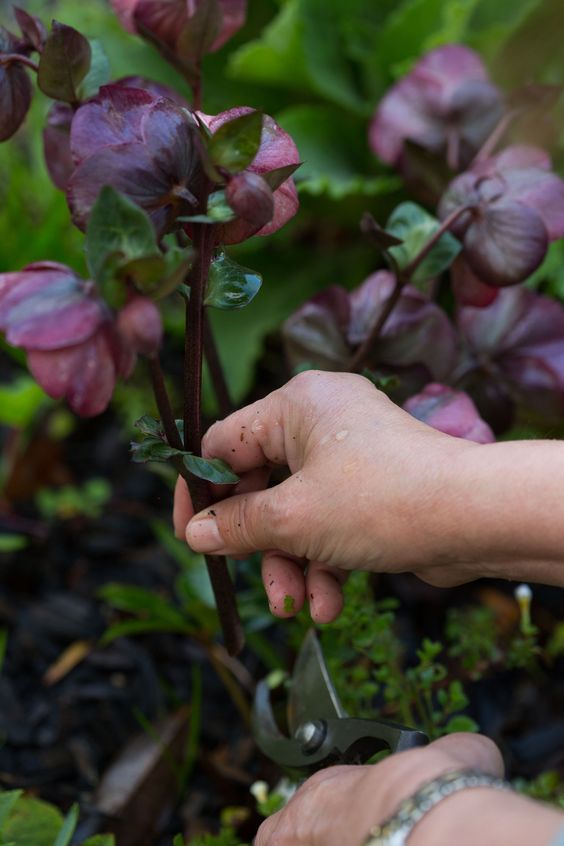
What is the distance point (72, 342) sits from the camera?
491 millimetres

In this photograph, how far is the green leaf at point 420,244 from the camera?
770 millimetres

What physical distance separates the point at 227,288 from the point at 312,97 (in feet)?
3.14

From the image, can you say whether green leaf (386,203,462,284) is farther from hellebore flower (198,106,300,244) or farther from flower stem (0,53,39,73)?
flower stem (0,53,39,73)

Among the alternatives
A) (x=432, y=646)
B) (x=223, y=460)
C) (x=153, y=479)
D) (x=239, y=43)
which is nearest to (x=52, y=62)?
(x=223, y=460)

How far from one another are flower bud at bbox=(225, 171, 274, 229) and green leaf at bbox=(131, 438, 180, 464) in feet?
0.51

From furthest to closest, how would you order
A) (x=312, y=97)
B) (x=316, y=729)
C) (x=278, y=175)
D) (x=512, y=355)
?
(x=312, y=97), (x=512, y=355), (x=316, y=729), (x=278, y=175)

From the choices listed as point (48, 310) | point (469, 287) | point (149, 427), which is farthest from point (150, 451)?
point (469, 287)

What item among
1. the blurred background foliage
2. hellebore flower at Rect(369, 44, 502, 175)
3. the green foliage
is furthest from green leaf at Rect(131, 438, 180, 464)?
the green foliage

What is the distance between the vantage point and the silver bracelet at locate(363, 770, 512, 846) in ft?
1.55

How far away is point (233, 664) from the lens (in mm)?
1051

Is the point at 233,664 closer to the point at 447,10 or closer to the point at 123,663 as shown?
the point at 123,663

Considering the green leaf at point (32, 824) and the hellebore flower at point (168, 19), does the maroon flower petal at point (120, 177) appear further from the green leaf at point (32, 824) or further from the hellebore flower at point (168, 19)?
the green leaf at point (32, 824)

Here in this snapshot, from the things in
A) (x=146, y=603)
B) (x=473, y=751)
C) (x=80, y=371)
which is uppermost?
(x=80, y=371)

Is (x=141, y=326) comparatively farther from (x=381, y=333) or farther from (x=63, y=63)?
(x=381, y=333)
